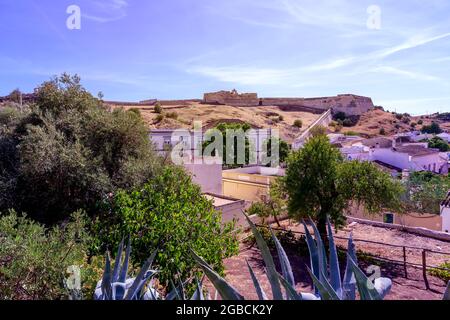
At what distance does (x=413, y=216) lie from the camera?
1394cm

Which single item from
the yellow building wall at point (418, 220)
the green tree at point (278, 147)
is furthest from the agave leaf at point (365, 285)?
the green tree at point (278, 147)

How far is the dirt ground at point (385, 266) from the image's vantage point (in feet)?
26.6

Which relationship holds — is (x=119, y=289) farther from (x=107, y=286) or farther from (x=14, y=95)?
(x=14, y=95)

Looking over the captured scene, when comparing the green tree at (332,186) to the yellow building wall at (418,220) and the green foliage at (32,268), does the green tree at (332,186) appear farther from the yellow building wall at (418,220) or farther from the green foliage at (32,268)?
the green foliage at (32,268)

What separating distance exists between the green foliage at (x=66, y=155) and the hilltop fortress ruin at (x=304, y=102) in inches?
2065

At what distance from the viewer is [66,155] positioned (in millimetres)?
6660

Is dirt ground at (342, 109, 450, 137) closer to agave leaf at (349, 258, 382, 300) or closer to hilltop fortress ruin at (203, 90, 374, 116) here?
hilltop fortress ruin at (203, 90, 374, 116)

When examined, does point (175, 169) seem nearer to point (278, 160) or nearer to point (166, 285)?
point (166, 285)

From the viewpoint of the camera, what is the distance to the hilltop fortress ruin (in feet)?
204

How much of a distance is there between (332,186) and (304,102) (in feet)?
191

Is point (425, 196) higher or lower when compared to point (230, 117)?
lower

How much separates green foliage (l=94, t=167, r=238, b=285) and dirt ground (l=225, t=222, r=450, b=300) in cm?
242

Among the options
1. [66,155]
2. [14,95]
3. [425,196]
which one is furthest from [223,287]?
[14,95]
